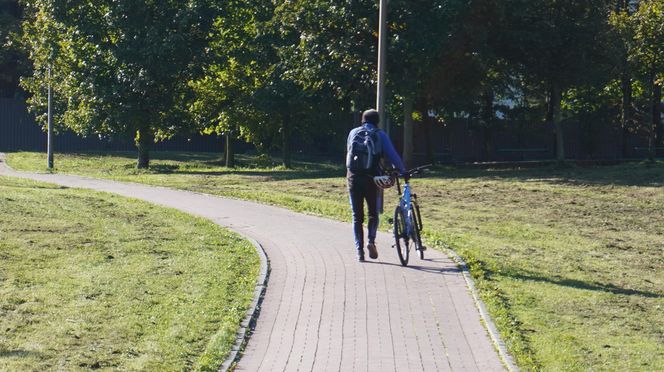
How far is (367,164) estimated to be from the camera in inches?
480

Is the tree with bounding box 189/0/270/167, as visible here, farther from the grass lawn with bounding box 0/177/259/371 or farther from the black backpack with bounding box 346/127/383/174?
the black backpack with bounding box 346/127/383/174

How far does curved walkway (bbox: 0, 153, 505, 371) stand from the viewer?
7871 mm

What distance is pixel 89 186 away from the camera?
25.1 m

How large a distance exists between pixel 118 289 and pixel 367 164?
343 centimetres

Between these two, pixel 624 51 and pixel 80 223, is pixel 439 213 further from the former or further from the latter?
pixel 624 51

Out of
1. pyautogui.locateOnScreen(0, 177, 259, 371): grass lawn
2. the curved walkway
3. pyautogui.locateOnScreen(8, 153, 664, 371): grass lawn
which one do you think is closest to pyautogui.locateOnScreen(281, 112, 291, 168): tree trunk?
pyautogui.locateOnScreen(8, 153, 664, 371): grass lawn

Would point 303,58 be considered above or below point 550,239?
above

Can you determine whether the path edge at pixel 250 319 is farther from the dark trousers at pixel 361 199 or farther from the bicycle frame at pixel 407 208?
the bicycle frame at pixel 407 208

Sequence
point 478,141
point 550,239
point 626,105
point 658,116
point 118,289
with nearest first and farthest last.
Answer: point 118,289 → point 550,239 → point 626,105 → point 658,116 → point 478,141

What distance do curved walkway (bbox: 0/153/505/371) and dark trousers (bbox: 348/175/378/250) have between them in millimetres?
388

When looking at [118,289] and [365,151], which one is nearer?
[118,289]

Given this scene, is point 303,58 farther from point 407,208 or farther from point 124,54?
point 407,208

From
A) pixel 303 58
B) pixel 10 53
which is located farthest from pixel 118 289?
pixel 10 53

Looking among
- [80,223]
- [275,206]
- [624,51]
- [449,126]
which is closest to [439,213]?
[275,206]
